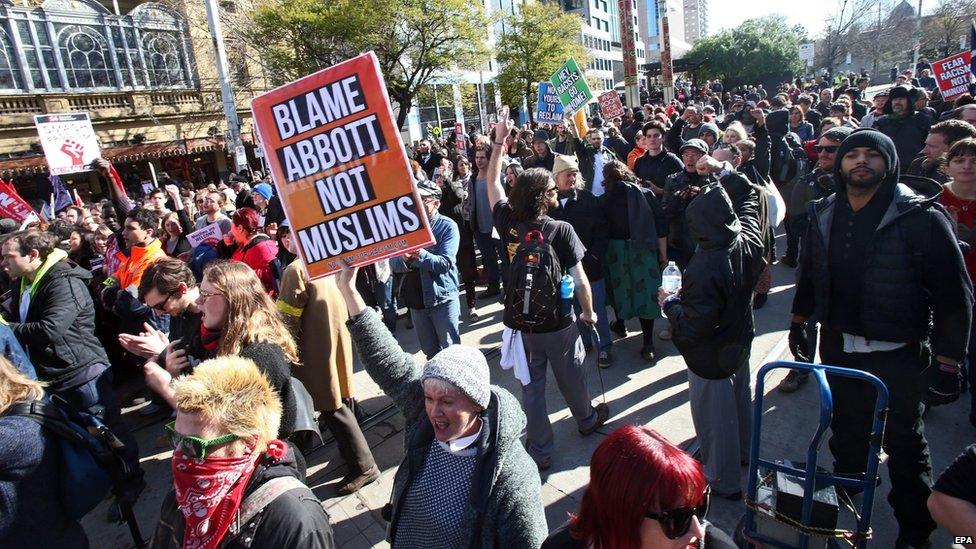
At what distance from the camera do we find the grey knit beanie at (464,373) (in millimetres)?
2012

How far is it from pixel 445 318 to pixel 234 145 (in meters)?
12.6

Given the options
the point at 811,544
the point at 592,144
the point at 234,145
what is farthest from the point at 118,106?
the point at 811,544

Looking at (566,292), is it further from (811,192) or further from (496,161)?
(811,192)

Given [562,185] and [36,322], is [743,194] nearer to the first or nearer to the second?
[562,185]

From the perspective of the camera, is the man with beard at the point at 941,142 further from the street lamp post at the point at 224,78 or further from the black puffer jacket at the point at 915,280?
the street lamp post at the point at 224,78

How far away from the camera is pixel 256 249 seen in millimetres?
4855

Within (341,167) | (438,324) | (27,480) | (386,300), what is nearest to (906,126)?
(438,324)

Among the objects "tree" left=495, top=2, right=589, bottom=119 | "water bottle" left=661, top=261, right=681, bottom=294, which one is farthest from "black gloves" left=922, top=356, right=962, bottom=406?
"tree" left=495, top=2, right=589, bottom=119

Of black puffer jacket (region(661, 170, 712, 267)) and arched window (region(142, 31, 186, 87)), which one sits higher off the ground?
arched window (region(142, 31, 186, 87))

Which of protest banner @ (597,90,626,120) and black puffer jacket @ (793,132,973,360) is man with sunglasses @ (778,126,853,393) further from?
protest banner @ (597,90,626,120)

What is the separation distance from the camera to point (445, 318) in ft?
15.4

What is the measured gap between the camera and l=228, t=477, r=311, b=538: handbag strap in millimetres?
1817

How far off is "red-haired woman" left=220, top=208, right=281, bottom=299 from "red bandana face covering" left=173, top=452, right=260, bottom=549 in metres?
3.05

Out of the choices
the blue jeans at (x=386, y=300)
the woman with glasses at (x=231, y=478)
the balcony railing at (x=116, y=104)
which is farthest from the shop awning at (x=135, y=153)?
the woman with glasses at (x=231, y=478)
